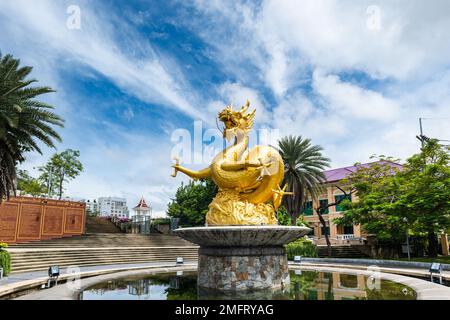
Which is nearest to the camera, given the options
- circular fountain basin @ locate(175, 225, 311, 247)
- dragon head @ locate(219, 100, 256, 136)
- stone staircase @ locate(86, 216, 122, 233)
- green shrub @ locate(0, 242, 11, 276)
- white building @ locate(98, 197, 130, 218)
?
circular fountain basin @ locate(175, 225, 311, 247)

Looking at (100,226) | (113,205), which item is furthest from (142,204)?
(113,205)

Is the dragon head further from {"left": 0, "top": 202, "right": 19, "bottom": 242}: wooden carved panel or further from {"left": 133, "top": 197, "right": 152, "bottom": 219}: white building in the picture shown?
{"left": 133, "top": 197, "right": 152, "bottom": 219}: white building

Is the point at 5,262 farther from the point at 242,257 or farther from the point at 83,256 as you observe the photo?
the point at 242,257

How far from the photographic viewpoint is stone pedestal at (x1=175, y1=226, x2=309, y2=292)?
1002 centimetres

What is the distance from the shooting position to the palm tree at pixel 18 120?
15.6m

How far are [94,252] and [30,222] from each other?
845cm

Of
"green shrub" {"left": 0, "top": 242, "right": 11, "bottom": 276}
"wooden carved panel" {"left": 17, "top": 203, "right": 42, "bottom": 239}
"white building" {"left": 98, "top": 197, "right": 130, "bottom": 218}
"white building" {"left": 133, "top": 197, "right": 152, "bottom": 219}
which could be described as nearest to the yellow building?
"white building" {"left": 133, "top": 197, "right": 152, "bottom": 219}

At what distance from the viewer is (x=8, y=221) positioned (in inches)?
1022

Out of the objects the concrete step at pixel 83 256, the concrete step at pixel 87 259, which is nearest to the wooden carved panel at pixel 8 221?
the concrete step at pixel 83 256

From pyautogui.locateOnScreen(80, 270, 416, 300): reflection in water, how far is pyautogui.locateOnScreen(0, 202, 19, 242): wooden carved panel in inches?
687
